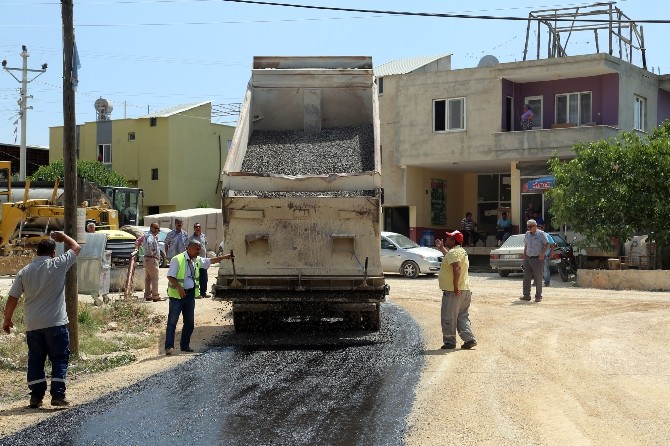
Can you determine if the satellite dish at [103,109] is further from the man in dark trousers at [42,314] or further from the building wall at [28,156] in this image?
the man in dark trousers at [42,314]

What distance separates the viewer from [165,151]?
2201 inches

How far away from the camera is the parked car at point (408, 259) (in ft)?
91.6

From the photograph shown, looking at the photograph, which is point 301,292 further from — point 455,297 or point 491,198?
point 491,198

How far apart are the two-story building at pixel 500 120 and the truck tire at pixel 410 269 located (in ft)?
24.9

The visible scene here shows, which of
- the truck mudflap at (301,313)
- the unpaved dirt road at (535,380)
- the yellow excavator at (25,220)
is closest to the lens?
the unpaved dirt road at (535,380)

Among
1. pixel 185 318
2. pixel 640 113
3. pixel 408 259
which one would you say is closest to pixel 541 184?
pixel 640 113

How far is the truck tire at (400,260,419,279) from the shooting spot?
2810 cm

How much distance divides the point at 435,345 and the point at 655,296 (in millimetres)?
9834

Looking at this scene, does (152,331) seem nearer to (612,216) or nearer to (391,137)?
(612,216)

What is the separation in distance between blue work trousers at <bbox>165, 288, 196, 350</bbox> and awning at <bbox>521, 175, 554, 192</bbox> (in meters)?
21.4

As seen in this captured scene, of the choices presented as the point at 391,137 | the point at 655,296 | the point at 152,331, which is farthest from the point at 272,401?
the point at 391,137

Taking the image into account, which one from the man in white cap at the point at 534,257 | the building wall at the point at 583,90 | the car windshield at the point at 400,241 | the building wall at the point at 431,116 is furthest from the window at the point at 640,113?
the man in white cap at the point at 534,257

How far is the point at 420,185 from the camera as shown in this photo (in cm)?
3819

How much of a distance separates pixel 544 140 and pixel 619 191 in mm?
8817
